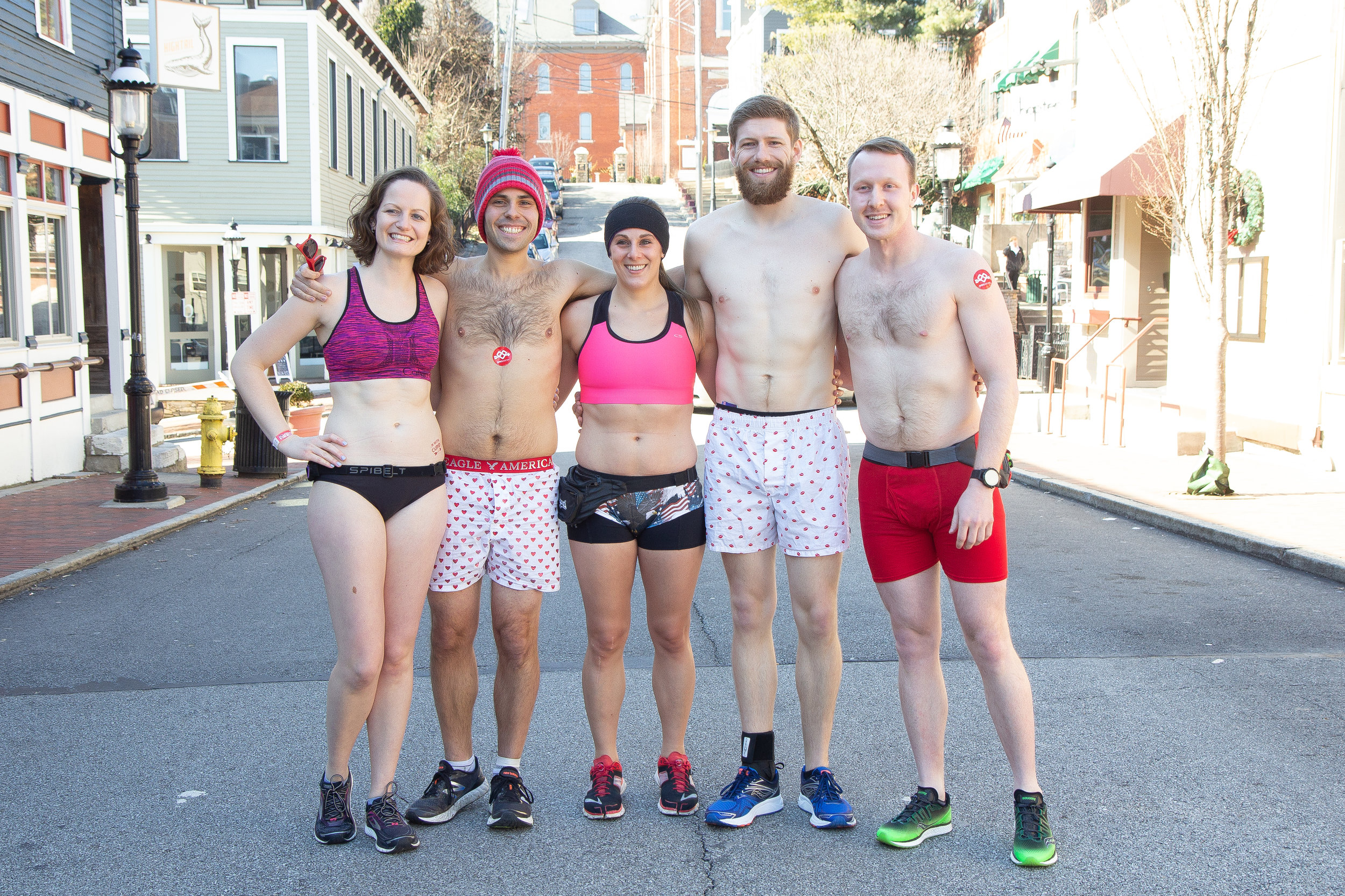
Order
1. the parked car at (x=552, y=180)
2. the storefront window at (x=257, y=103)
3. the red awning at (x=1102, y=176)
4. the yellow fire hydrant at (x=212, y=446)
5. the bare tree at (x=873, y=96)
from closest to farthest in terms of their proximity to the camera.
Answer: the yellow fire hydrant at (x=212, y=446) < the red awning at (x=1102, y=176) < the storefront window at (x=257, y=103) < the bare tree at (x=873, y=96) < the parked car at (x=552, y=180)

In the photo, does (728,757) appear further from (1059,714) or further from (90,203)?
(90,203)

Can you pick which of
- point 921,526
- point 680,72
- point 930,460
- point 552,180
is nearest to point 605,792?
point 921,526

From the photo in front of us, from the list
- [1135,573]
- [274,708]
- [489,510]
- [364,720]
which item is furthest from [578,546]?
[1135,573]

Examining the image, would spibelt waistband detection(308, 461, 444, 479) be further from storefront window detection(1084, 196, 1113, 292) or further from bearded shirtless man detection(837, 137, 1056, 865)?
storefront window detection(1084, 196, 1113, 292)

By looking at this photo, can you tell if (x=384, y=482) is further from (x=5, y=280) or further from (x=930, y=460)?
(x=5, y=280)

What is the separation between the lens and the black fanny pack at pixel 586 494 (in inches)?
159

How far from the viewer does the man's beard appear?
420 centimetres

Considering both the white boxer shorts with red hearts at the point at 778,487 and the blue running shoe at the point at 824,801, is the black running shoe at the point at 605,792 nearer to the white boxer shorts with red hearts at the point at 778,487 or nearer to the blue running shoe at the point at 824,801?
the blue running shoe at the point at 824,801

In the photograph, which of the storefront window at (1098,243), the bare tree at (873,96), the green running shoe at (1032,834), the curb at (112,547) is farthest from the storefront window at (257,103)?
the green running shoe at (1032,834)

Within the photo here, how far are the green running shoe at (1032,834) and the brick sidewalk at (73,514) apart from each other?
692 centimetres

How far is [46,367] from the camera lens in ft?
41.7

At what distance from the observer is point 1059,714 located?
16.5 ft

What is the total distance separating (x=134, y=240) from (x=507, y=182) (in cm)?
876

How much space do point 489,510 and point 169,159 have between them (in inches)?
928
